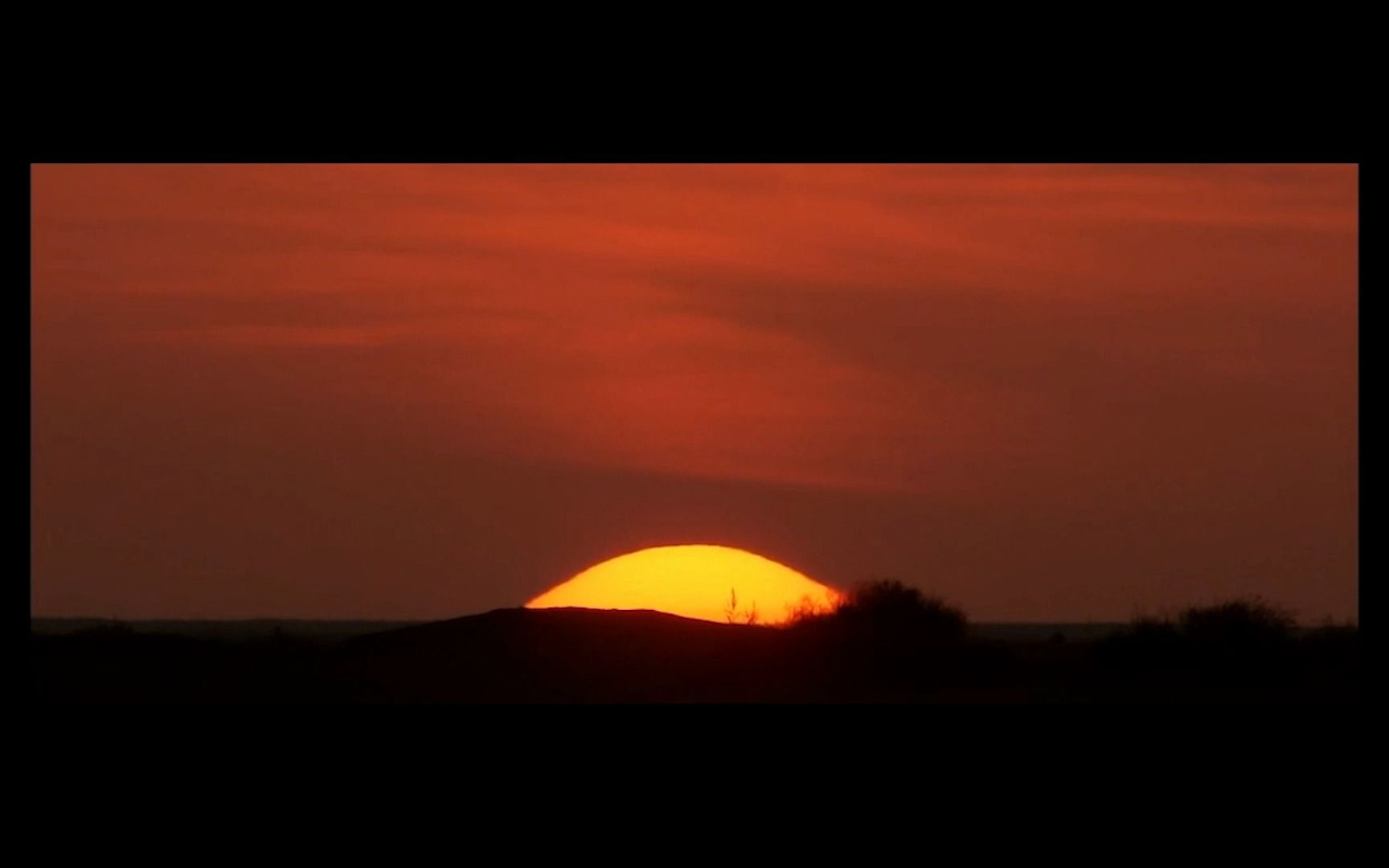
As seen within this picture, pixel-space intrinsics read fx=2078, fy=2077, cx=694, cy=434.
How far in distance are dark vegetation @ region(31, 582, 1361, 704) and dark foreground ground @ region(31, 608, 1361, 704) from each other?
32 mm

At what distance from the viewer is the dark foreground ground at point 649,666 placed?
2267 centimetres

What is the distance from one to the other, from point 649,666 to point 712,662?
0.83m

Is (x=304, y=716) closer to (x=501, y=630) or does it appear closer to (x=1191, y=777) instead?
(x=1191, y=777)

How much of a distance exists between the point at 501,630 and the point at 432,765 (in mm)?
12944

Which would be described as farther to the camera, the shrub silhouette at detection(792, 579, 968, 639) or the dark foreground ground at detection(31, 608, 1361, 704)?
the shrub silhouette at detection(792, 579, 968, 639)

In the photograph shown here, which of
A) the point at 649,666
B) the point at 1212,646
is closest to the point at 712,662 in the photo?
the point at 649,666

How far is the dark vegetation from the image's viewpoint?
22.8m

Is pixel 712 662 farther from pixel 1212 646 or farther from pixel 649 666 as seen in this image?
pixel 1212 646

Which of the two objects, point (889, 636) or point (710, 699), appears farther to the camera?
point (889, 636)

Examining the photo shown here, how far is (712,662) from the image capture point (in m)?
24.8

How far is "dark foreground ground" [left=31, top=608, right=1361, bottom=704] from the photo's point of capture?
22672 millimetres

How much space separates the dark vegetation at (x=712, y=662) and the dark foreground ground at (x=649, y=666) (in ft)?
0.10

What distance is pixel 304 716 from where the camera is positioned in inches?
508
